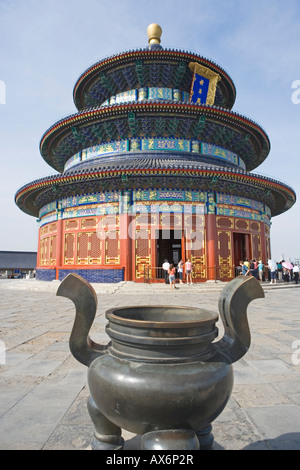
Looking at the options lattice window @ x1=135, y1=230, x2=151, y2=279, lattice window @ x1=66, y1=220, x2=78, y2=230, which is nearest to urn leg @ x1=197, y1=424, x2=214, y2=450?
lattice window @ x1=135, y1=230, x2=151, y2=279

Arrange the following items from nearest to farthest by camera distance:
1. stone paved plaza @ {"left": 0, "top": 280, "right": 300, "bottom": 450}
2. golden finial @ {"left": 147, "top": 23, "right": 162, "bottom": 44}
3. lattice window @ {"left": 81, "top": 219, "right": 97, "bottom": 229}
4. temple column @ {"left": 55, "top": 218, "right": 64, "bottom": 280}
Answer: stone paved plaza @ {"left": 0, "top": 280, "right": 300, "bottom": 450} < lattice window @ {"left": 81, "top": 219, "right": 97, "bottom": 229} < temple column @ {"left": 55, "top": 218, "right": 64, "bottom": 280} < golden finial @ {"left": 147, "top": 23, "right": 162, "bottom": 44}

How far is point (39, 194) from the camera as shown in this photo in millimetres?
16109

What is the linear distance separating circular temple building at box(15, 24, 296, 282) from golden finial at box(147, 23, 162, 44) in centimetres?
8

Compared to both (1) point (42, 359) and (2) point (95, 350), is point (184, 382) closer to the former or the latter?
(2) point (95, 350)

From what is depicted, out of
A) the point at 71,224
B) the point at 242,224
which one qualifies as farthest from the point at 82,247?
the point at 242,224

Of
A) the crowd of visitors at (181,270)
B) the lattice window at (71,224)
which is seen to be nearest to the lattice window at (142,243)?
the crowd of visitors at (181,270)

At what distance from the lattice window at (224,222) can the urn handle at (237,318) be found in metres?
12.6

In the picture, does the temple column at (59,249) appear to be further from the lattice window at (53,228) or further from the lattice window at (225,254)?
the lattice window at (225,254)

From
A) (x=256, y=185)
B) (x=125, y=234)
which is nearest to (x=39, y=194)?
(x=125, y=234)

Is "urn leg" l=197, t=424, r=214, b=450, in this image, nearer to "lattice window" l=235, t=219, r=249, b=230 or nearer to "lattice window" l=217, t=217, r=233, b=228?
"lattice window" l=217, t=217, r=233, b=228

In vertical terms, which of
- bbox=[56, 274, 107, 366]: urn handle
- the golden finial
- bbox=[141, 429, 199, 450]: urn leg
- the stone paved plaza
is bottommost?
the stone paved plaza

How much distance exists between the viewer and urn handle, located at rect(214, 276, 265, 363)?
1.50 metres

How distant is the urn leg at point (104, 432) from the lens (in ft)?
4.95

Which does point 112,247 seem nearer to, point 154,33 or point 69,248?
point 69,248
